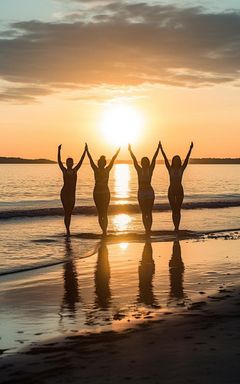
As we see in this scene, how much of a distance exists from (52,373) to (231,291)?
4439 mm

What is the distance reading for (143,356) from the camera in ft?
20.6

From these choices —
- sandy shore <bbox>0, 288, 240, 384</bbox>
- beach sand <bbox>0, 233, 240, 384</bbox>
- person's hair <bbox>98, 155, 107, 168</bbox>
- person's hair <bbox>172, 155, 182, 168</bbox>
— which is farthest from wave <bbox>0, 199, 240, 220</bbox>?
sandy shore <bbox>0, 288, 240, 384</bbox>

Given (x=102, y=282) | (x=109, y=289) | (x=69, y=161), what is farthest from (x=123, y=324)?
(x=69, y=161)

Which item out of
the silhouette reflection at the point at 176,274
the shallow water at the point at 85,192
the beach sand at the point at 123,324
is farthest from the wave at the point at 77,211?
the beach sand at the point at 123,324

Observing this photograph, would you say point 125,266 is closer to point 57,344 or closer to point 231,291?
point 231,291

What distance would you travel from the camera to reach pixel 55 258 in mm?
14414

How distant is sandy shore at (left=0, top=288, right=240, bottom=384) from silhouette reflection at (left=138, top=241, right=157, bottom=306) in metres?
1.41

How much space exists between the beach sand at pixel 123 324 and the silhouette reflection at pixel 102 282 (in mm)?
17

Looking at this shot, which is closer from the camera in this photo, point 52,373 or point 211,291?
point 52,373

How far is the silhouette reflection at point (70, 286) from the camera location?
28.7ft

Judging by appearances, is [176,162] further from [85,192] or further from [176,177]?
[85,192]

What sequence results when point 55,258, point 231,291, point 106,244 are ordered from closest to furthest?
1. point 231,291
2. point 55,258
3. point 106,244

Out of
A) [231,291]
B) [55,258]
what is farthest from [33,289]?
[55,258]

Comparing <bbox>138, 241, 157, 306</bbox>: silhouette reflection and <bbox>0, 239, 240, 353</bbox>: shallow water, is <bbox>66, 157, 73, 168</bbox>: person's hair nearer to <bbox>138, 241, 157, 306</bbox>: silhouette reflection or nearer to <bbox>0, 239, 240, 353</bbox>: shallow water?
<bbox>0, 239, 240, 353</bbox>: shallow water
